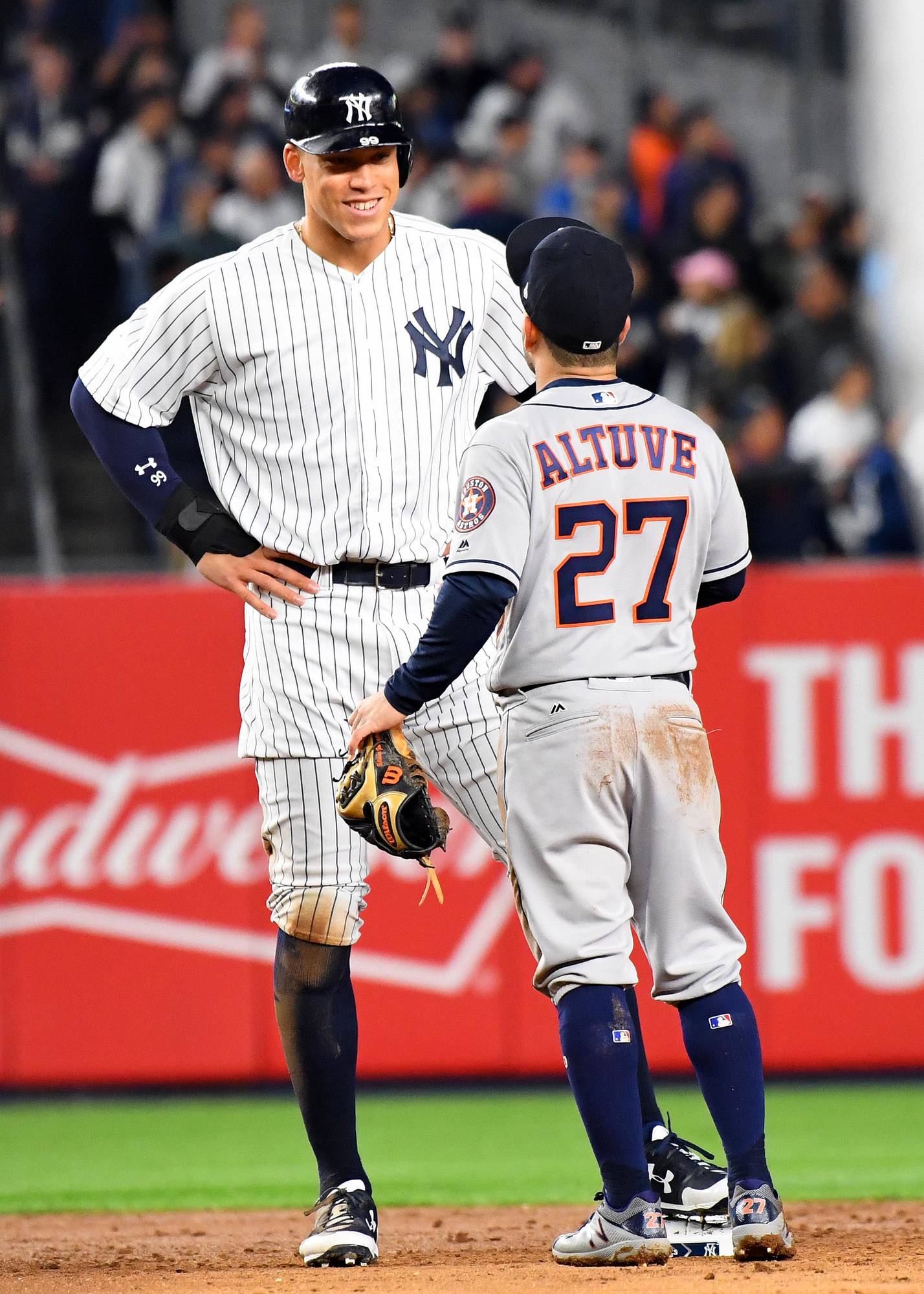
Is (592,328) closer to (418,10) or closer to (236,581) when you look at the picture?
(236,581)

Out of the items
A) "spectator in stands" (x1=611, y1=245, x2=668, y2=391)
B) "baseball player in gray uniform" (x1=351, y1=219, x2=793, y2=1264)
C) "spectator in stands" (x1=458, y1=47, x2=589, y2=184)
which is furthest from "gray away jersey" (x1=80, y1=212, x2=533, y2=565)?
"spectator in stands" (x1=458, y1=47, x2=589, y2=184)

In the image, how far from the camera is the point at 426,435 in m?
4.07

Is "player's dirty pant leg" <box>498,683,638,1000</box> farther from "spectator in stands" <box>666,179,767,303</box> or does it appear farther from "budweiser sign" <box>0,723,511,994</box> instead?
"spectator in stands" <box>666,179,767,303</box>

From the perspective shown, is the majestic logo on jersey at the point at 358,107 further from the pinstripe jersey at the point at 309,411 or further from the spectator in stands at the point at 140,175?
the spectator in stands at the point at 140,175

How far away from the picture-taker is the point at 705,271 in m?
9.98

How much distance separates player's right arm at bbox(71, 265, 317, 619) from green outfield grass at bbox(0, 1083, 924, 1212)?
205 cm

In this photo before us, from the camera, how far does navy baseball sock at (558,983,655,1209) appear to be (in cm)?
352

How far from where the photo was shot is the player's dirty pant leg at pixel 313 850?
3986 millimetres

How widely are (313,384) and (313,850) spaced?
0.95 m

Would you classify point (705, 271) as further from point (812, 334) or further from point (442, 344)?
point (442, 344)

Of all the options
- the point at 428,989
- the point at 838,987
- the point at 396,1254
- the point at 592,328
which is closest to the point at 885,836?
the point at 838,987

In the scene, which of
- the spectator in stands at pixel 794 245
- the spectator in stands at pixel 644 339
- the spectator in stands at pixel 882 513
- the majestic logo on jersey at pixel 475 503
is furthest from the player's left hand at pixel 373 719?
the spectator in stands at pixel 794 245

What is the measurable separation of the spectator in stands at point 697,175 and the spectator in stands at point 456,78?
4.31 ft

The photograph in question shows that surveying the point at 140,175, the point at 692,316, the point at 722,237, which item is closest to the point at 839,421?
the point at 692,316
